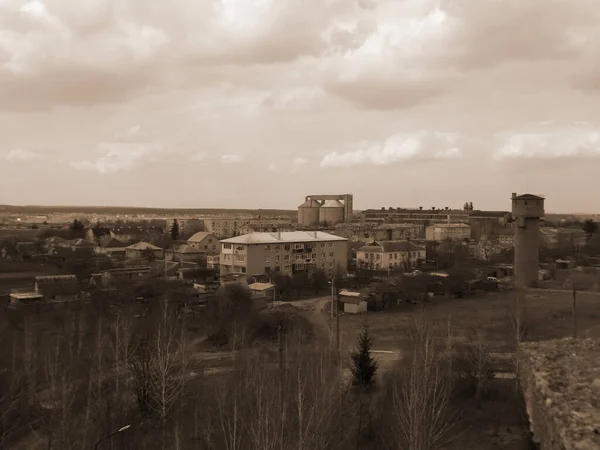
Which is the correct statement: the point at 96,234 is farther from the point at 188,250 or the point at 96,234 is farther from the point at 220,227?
the point at 188,250

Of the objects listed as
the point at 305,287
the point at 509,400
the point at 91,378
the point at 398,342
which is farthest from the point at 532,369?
the point at 305,287

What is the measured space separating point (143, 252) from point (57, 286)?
69.1ft

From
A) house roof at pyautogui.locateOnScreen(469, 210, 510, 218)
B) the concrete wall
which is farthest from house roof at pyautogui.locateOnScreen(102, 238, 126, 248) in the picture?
house roof at pyautogui.locateOnScreen(469, 210, 510, 218)

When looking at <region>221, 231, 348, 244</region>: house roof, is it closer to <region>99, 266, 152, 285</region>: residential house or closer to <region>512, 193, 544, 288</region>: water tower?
<region>99, 266, 152, 285</region>: residential house

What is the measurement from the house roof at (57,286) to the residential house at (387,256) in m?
22.0

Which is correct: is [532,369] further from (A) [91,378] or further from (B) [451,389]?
(A) [91,378]

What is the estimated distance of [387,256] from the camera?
41562 mm

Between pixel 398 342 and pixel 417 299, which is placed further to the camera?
pixel 417 299

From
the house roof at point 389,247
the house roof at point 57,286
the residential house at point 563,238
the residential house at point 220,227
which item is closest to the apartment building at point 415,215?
the residential house at point 563,238

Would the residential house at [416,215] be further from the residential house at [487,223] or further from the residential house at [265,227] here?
the residential house at [265,227]

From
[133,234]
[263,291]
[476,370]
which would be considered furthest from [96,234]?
[476,370]

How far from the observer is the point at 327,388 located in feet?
35.2

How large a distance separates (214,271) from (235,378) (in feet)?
78.7

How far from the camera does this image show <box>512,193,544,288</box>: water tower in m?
32.7
